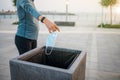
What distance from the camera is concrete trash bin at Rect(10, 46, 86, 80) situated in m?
1.53

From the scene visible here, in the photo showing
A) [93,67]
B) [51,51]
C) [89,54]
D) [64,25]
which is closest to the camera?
[51,51]

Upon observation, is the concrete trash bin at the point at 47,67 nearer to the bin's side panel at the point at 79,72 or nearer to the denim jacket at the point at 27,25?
the bin's side panel at the point at 79,72

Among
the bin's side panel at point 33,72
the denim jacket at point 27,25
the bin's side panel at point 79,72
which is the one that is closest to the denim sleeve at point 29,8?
the denim jacket at point 27,25

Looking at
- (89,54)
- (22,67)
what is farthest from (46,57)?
(89,54)

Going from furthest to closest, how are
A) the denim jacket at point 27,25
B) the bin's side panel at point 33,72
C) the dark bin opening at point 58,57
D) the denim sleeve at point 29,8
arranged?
the denim jacket at point 27,25 → the dark bin opening at point 58,57 → the denim sleeve at point 29,8 → the bin's side panel at point 33,72

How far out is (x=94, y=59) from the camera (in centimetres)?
533

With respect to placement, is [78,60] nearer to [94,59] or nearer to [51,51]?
[51,51]

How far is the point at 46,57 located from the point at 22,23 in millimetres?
580

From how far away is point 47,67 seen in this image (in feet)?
5.21

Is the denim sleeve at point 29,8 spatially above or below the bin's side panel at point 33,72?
above

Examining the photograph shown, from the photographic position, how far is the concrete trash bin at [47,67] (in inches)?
60.2

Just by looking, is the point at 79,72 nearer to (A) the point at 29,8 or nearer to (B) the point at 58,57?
(B) the point at 58,57

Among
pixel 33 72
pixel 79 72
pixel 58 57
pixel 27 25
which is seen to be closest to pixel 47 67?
pixel 33 72

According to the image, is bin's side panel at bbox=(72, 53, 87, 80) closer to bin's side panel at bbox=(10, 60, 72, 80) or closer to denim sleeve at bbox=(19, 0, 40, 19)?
bin's side panel at bbox=(10, 60, 72, 80)
